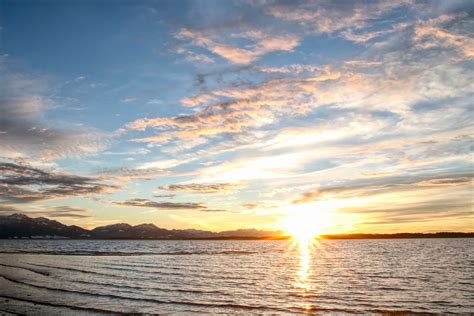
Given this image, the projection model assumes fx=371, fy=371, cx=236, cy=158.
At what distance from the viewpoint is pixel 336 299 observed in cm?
3559

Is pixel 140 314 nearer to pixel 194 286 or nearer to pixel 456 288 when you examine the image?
pixel 194 286

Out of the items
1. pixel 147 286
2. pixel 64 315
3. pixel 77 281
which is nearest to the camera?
pixel 64 315

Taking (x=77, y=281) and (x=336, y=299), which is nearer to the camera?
(x=336, y=299)

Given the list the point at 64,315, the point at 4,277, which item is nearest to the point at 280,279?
the point at 64,315

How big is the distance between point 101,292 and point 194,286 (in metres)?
10.5

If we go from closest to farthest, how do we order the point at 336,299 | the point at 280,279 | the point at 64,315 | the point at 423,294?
the point at 64,315
the point at 336,299
the point at 423,294
the point at 280,279

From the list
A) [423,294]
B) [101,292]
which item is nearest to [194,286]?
[101,292]

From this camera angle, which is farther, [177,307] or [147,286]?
[147,286]

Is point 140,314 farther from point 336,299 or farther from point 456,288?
point 456,288

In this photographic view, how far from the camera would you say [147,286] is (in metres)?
42.2

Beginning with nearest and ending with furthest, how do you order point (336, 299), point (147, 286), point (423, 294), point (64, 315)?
1. point (64, 315)
2. point (336, 299)
3. point (423, 294)
4. point (147, 286)

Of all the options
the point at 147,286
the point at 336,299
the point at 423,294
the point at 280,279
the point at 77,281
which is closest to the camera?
the point at 336,299

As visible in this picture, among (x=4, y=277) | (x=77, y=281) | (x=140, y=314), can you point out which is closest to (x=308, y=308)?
(x=140, y=314)

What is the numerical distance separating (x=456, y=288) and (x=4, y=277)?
184 feet
